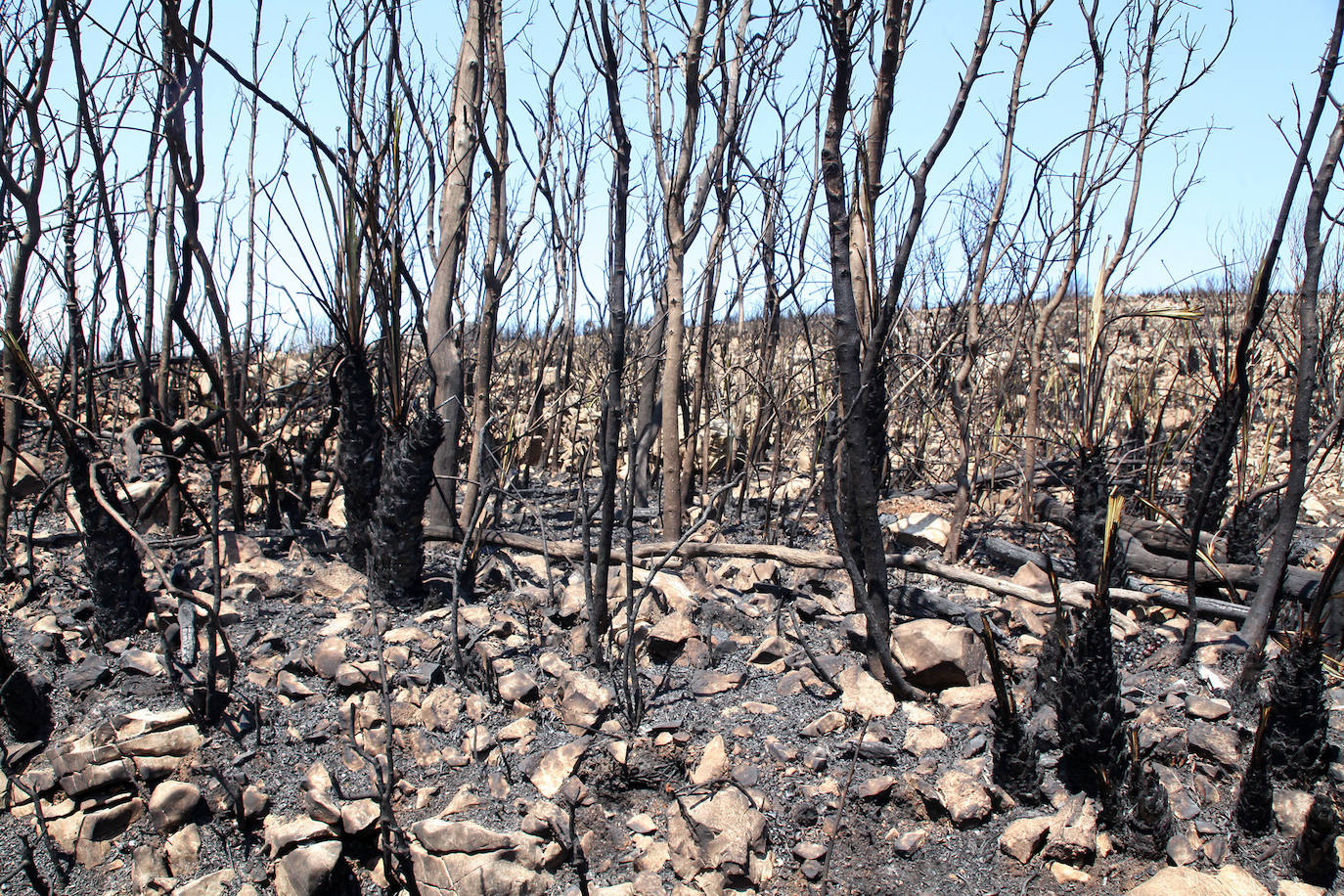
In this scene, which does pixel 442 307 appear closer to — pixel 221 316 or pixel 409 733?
pixel 221 316

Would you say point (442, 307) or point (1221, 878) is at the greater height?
point (442, 307)

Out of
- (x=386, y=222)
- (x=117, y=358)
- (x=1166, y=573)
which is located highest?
(x=386, y=222)

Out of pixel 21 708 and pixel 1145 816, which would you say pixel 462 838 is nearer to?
pixel 21 708

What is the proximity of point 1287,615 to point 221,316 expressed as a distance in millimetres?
4940

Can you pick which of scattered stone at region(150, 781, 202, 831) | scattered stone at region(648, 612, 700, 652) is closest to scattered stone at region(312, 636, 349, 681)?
scattered stone at region(150, 781, 202, 831)

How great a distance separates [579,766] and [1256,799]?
6.64 feet

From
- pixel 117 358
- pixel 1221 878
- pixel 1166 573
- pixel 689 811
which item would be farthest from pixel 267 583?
pixel 1166 573

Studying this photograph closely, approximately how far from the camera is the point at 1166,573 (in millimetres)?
4277

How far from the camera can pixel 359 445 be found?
3.79m

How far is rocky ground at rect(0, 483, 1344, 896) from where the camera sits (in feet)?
7.84

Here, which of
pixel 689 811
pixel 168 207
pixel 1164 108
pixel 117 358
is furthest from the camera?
pixel 117 358

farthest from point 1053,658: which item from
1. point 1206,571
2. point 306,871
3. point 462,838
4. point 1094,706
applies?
point 306,871

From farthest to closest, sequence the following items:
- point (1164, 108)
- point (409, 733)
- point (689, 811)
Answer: point (1164, 108)
point (409, 733)
point (689, 811)

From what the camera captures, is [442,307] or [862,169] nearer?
[862,169]
